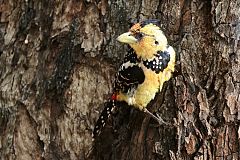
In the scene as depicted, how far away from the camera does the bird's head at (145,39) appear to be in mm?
2277

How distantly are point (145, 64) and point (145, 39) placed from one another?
0.13 metres

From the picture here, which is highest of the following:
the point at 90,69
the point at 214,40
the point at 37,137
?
the point at 214,40

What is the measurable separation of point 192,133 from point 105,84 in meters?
0.75

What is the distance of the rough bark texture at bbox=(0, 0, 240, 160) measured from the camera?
237 centimetres

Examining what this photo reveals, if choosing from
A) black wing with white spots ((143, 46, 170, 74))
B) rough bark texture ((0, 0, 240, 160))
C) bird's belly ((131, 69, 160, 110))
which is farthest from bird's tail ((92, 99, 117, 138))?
black wing with white spots ((143, 46, 170, 74))

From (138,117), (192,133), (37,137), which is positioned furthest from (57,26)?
(192,133)

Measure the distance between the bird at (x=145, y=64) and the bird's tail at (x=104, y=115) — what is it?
0.12 m

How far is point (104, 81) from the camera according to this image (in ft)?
9.60

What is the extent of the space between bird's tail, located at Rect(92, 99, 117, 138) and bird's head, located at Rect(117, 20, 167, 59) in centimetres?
36

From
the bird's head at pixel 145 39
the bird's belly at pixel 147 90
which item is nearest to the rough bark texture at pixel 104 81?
the bird's belly at pixel 147 90

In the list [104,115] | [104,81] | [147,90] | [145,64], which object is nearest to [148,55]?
[145,64]

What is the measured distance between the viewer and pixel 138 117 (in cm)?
251

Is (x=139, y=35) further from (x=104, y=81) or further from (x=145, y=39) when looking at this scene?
(x=104, y=81)

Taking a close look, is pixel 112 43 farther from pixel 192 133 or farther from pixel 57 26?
pixel 192 133
